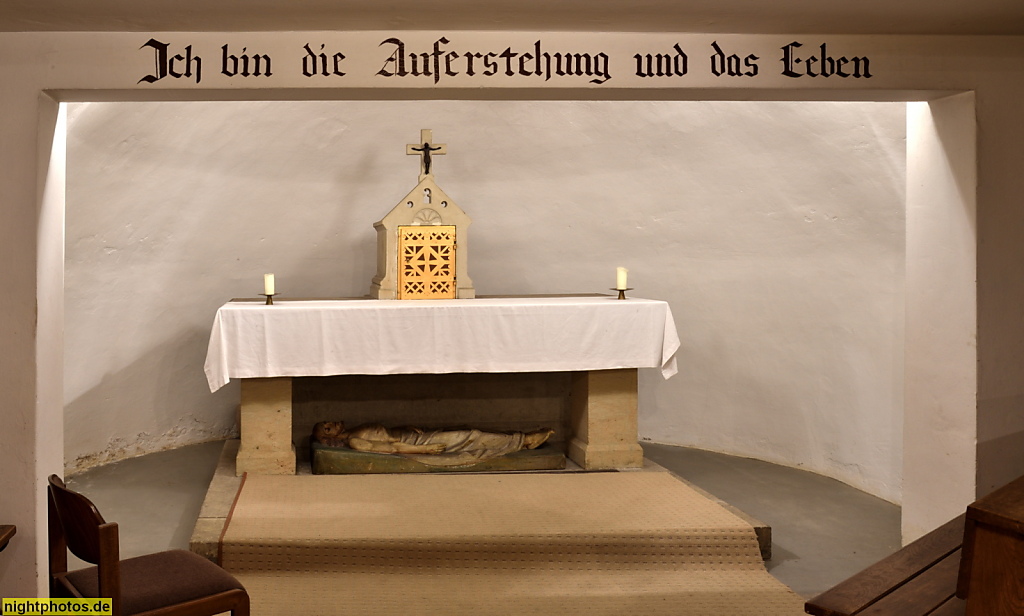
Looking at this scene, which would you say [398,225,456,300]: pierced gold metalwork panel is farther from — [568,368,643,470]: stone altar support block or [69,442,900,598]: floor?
[69,442,900,598]: floor

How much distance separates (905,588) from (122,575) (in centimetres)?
232

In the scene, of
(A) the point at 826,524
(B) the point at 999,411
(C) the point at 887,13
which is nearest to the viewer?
(C) the point at 887,13

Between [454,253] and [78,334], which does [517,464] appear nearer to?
[454,253]

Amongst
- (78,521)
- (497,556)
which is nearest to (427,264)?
(497,556)

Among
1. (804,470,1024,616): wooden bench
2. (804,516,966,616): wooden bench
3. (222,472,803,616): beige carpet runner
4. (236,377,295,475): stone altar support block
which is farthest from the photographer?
(236,377,295,475): stone altar support block

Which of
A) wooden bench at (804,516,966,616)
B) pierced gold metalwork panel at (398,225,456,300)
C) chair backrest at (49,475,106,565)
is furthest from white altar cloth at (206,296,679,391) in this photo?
wooden bench at (804,516,966,616)

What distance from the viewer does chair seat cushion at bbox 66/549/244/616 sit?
8.71 ft

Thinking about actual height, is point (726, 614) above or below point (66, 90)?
below

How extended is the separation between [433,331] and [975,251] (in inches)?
124

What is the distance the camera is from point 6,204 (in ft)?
10.9

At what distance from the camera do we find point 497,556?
4.51m

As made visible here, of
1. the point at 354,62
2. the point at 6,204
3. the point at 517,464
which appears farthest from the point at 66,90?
the point at 517,464

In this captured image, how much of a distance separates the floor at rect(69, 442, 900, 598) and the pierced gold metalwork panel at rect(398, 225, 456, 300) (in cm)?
193

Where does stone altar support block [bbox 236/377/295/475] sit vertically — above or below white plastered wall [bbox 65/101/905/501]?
below
